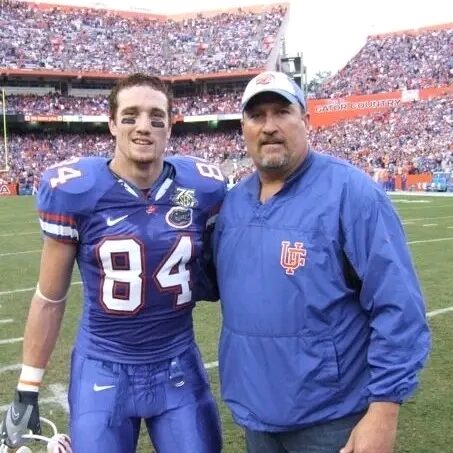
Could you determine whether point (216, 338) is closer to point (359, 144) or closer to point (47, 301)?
point (47, 301)

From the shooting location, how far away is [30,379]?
2289 millimetres

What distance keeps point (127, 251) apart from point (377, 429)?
983 millimetres

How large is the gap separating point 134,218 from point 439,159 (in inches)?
973

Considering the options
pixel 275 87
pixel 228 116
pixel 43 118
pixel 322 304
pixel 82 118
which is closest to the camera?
pixel 322 304

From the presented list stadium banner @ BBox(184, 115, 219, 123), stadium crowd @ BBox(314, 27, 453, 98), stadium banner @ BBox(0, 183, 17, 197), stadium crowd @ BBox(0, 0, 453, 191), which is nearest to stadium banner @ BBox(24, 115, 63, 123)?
stadium crowd @ BBox(0, 0, 453, 191)

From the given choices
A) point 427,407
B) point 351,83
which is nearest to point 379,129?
point 351,83

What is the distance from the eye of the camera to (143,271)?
7.35 ft

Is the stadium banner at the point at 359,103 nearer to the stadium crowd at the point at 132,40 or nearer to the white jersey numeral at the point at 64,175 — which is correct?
the stadium crowd at the point at 132,40

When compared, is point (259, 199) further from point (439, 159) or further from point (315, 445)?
point (439, 159)

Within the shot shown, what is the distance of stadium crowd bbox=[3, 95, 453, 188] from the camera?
26.9m

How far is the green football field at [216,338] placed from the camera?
11.7 ft

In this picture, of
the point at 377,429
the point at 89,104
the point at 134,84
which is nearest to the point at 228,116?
the point at 89,104

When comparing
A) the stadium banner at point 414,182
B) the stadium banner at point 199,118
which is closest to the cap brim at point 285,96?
the stadium banner at point 414,182

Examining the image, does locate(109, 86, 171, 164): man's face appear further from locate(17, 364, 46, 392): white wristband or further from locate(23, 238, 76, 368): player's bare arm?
locate(17, 364, 46, 392): white wristband
